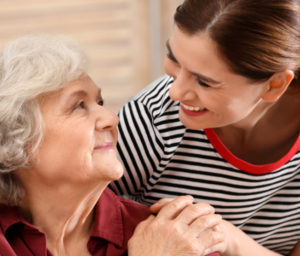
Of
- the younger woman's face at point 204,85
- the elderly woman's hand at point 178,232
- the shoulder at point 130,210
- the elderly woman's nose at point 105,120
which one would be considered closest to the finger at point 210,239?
the elderly woman's hand at point 178,232

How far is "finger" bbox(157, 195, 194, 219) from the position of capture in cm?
148

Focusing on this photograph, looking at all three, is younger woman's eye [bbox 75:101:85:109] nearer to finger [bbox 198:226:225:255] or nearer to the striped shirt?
the striped shirt

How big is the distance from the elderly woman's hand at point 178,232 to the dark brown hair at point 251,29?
44cm

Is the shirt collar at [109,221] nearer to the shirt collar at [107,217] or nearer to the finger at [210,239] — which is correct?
the shirt collar at [107,217]

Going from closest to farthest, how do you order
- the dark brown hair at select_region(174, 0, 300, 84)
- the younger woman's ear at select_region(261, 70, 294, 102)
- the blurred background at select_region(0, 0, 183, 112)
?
the dark brown hair at select_region(174, 0, 300, 84) → the younger woman's ear at select_region(261, 70, 294, 102) → the blurred background at select_region(0, 0, 183, 112)

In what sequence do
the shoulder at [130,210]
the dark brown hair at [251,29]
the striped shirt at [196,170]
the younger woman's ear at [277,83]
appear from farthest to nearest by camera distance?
the striped shirt at [196,170] → the shoulder at [130,210] → the younger woman's ear at [277,83] → the dark brown hair at [251,29]

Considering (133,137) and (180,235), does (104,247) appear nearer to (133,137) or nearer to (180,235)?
(180,235)

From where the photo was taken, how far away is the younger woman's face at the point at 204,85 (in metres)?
1.33

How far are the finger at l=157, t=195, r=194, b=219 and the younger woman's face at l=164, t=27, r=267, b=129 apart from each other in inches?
9.0

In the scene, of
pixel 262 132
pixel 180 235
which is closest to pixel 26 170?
pixel 180 235

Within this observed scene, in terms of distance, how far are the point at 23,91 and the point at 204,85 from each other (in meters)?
0.49

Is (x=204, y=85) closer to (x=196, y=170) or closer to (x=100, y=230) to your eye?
(x=196, y=170)

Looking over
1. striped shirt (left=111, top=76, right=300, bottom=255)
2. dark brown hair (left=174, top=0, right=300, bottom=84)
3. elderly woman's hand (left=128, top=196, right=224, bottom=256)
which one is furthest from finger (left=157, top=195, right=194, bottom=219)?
dark brown hair (left=174, top=0, right=300, bottom=84)

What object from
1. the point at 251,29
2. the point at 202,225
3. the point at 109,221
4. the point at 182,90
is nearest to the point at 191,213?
the point at 202,225
